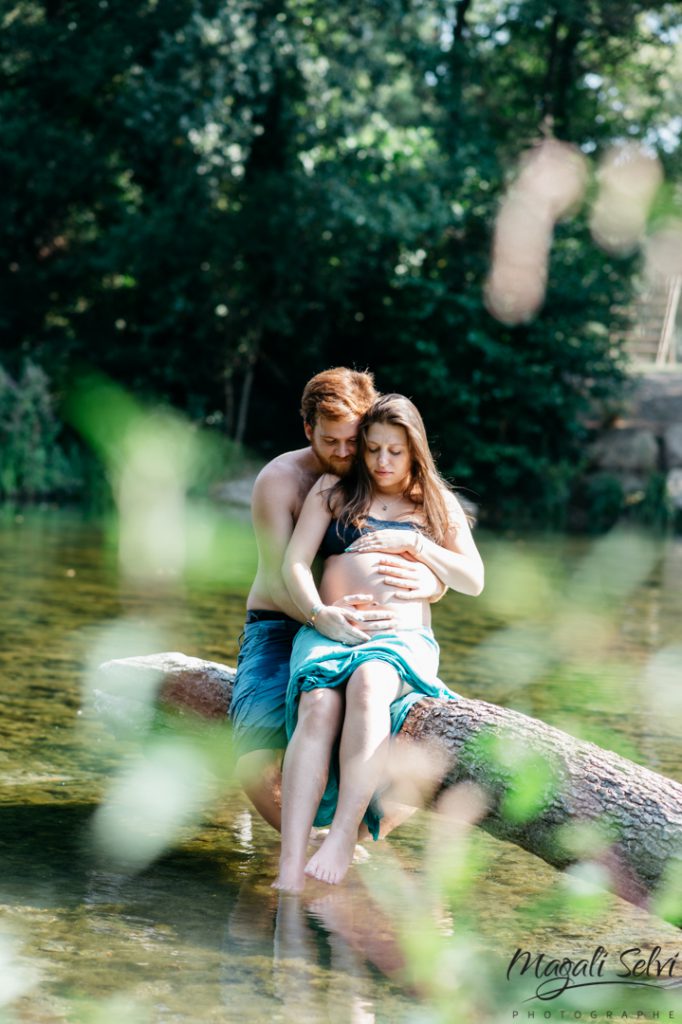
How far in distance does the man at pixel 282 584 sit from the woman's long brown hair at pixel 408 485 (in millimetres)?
64

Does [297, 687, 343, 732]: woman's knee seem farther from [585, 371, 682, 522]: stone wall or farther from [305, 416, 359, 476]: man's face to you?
[585, 371, 682, 522]: stone wall

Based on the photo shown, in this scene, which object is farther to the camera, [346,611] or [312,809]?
[346,611]

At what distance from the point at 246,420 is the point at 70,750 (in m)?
18.5

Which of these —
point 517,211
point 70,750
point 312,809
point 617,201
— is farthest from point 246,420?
point 312,809

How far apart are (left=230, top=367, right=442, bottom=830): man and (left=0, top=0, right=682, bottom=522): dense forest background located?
1517 centimetres

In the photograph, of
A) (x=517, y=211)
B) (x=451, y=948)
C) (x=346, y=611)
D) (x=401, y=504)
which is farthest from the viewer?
(x=517, y=211)

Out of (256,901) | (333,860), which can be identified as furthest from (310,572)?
(256,901)

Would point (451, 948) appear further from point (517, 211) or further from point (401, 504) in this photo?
point (517, 211)

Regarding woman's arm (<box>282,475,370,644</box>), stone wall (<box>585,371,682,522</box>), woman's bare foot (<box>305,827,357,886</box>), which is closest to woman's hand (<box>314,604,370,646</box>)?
woman's arm (<box>282,475,370,644</box>)

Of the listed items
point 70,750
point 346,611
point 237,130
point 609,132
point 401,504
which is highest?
point 609,132

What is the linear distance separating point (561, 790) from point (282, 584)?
4.23ft

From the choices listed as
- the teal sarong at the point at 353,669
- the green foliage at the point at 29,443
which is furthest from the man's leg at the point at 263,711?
the green foliage at the point at 29,443

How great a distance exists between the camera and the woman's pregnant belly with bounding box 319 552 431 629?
14.9 ft

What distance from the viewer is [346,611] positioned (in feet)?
14.5
